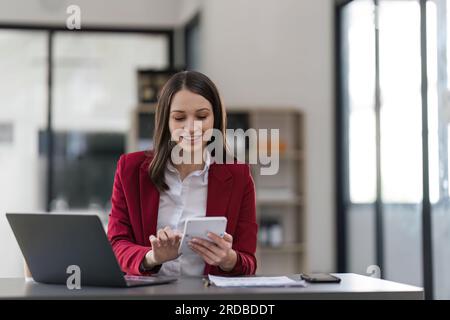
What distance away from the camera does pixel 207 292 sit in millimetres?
1555

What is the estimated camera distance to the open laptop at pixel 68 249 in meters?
1.61

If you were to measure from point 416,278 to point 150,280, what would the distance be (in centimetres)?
310

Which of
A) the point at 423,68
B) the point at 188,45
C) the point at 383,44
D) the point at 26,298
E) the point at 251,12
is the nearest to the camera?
the point at 26,298

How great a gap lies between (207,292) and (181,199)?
0.58 meters

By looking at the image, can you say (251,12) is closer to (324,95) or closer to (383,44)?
(324,95)

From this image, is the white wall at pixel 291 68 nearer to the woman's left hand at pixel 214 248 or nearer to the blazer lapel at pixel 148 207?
the blazer lapel at pixel 148 207

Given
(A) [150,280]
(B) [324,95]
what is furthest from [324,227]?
(A) [150,280]

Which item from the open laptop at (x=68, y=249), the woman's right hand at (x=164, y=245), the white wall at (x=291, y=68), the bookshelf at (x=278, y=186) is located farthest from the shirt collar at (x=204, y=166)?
the white wall at (x=291, y=68)

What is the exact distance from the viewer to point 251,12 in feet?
19.2

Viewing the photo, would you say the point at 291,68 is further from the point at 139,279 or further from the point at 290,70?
the point at 139,279

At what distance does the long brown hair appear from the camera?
2.09 meters

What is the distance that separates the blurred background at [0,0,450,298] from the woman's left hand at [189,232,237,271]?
247cm

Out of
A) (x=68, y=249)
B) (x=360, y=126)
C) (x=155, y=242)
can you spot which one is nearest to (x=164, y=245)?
(x=155, y=242)

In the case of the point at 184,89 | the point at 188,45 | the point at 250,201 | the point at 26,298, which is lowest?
the point at 26,298
